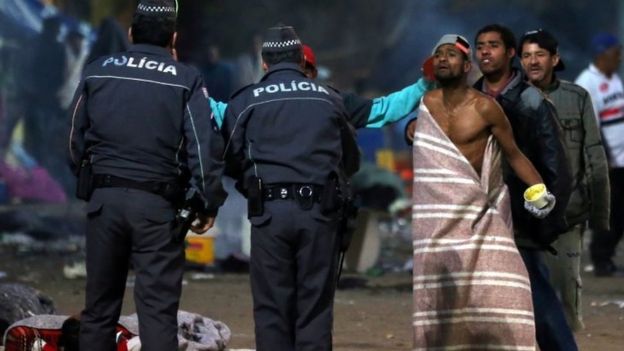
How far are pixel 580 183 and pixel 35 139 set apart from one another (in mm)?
12291

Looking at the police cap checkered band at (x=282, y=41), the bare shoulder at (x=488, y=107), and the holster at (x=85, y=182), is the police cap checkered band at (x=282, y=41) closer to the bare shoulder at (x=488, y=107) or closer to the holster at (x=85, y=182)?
the bare shoulder at (x=488, y=107)

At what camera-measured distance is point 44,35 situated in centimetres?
2030

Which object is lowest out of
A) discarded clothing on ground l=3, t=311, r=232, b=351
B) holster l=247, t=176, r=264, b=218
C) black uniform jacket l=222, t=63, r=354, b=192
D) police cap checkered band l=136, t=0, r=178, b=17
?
discarded clothing on ground l=3, t=311, r=232, b=351

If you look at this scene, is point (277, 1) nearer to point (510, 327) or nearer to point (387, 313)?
point (387, 313)

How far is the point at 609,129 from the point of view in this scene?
14109 mm

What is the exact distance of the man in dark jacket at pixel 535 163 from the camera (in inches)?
310

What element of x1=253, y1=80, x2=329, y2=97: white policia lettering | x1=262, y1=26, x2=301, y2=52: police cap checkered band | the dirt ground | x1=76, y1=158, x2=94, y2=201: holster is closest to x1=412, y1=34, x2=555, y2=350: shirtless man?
x1=253, y1=80, x2=329, y2=97: white policia lettering

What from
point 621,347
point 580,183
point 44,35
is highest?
point 44,35

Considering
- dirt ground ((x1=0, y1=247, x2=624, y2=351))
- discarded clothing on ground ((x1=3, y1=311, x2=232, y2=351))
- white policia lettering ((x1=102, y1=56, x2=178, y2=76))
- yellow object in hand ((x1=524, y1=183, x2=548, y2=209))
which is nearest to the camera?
yellow object in hand ((x1=524, y1=183, x2=548, y2=209))

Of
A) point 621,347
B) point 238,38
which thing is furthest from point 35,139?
point 621,347

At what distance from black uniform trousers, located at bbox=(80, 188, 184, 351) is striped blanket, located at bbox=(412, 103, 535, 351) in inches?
44.6

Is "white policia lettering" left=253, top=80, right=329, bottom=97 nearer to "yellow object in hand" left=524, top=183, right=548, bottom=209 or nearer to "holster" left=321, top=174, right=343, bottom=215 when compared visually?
"holster" left=321, top=174, right=343, bottom=215

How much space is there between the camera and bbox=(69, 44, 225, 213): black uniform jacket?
756cm

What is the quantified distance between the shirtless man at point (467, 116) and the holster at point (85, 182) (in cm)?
162
